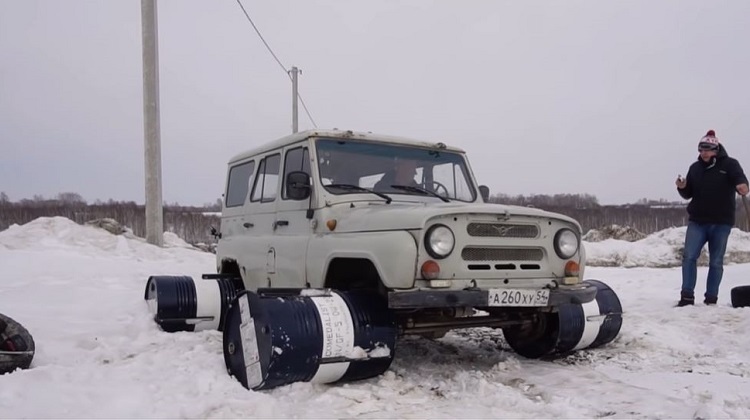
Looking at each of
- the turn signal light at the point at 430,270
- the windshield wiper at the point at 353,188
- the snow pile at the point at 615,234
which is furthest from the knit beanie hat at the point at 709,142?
the snow pile at the point at 615,234

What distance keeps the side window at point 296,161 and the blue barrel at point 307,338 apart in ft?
4.52

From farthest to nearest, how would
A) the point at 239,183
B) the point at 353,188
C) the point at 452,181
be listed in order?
the point at 239,183
the point at 452,181
the point at 353,188


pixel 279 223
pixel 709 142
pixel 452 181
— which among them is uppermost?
pixel 709 142

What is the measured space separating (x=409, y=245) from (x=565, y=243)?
4.66ft

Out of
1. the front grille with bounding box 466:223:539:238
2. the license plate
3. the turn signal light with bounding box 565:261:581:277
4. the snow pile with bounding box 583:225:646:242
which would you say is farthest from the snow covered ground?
the snow pile with bounding box 583:225:646:242

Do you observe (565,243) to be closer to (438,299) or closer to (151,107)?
(438,299)

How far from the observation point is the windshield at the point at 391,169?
17.1 feet

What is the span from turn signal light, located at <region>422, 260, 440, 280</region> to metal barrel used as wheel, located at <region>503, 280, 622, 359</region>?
5.23 feet

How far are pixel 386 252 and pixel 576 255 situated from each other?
5.46 feet

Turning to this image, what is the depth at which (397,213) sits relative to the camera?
4.28 m

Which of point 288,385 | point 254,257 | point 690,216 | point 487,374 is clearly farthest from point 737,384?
point 254,257

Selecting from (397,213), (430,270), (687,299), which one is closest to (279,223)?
(397,213)

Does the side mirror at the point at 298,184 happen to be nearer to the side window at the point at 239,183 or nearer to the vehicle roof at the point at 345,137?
the vehicle roof at the point at 345,137

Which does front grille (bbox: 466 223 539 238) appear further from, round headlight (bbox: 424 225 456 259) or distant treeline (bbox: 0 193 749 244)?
distant treeline (bbox: 0 193 749 244)
